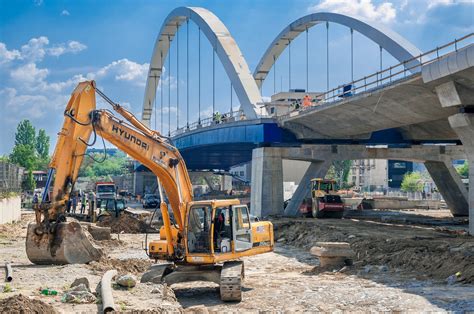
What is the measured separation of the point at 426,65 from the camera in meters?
26.0

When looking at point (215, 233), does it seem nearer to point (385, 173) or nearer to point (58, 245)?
point (58, 245)

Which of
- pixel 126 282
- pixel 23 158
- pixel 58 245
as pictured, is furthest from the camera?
pixel 23 158

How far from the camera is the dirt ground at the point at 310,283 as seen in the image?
13.0m

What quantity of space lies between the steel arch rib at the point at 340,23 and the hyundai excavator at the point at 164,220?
93.7ft

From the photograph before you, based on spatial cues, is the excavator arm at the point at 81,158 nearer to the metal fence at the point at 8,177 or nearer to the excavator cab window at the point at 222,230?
the excavator cab window at the point at 222,230

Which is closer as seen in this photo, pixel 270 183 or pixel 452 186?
pixel 270 183

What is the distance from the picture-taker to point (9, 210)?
4009 cm

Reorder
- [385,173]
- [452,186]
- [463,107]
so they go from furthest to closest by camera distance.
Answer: [385,173]
[452,186]
[463,107]

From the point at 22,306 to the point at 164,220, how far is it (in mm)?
6293

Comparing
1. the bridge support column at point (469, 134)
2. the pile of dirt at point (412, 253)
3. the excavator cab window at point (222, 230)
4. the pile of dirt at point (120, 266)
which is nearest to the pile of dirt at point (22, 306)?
the excavator cab window at point (222, 230)

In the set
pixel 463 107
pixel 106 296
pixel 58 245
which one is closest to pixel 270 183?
pixel 463 107

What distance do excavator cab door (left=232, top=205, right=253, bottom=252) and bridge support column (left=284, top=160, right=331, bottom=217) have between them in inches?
1131

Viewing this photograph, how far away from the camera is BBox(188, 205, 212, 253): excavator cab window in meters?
14.9

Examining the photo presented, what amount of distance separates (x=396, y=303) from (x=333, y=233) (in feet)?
48.9
